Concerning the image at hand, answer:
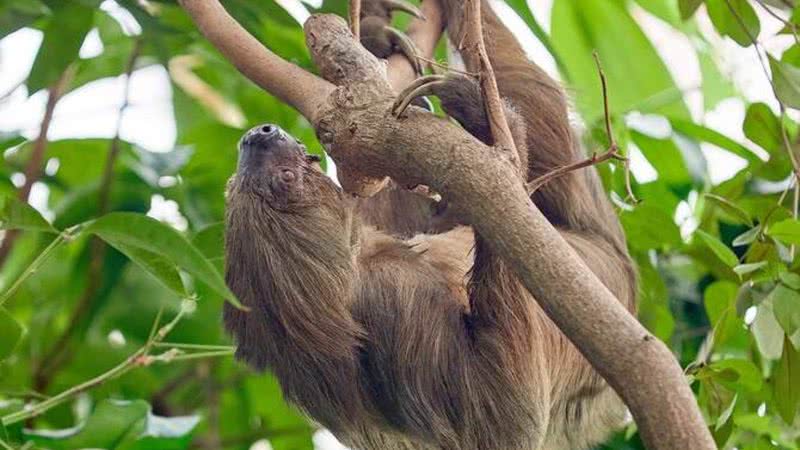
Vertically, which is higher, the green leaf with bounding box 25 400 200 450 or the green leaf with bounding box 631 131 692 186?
the green leaf with bounding box 631 131 692 186

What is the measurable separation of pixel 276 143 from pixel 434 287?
22.7 inches

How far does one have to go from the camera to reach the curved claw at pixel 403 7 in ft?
11.5

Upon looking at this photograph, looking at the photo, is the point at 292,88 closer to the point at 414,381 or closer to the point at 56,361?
the point at 414,381

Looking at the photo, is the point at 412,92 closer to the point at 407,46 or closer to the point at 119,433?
the point at 407,46

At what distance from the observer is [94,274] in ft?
14.4

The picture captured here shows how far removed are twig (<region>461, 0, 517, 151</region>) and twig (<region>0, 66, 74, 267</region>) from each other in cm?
212

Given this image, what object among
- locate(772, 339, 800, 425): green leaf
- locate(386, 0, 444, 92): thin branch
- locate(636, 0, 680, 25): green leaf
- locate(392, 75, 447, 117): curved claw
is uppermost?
locate(392, 75, 447, 117): curved claw

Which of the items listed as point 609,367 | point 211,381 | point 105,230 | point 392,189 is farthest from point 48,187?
point 609,367

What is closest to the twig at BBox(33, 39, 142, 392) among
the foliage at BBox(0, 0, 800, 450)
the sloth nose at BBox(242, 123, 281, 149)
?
the foliage at BBox(0, 0, 800, 450)

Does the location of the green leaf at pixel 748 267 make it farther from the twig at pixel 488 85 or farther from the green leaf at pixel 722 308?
the twig at pixel 488 85

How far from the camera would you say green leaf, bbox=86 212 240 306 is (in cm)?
238

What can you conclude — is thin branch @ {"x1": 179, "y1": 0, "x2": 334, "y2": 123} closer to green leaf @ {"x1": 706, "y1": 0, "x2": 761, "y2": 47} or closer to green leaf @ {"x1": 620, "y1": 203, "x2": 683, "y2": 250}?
green leaf @ {"x1": 706, "y1": 0, "x2": 761, "y2": 47}

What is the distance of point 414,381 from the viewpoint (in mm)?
3320

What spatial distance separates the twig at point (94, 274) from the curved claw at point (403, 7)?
3.50 feet
